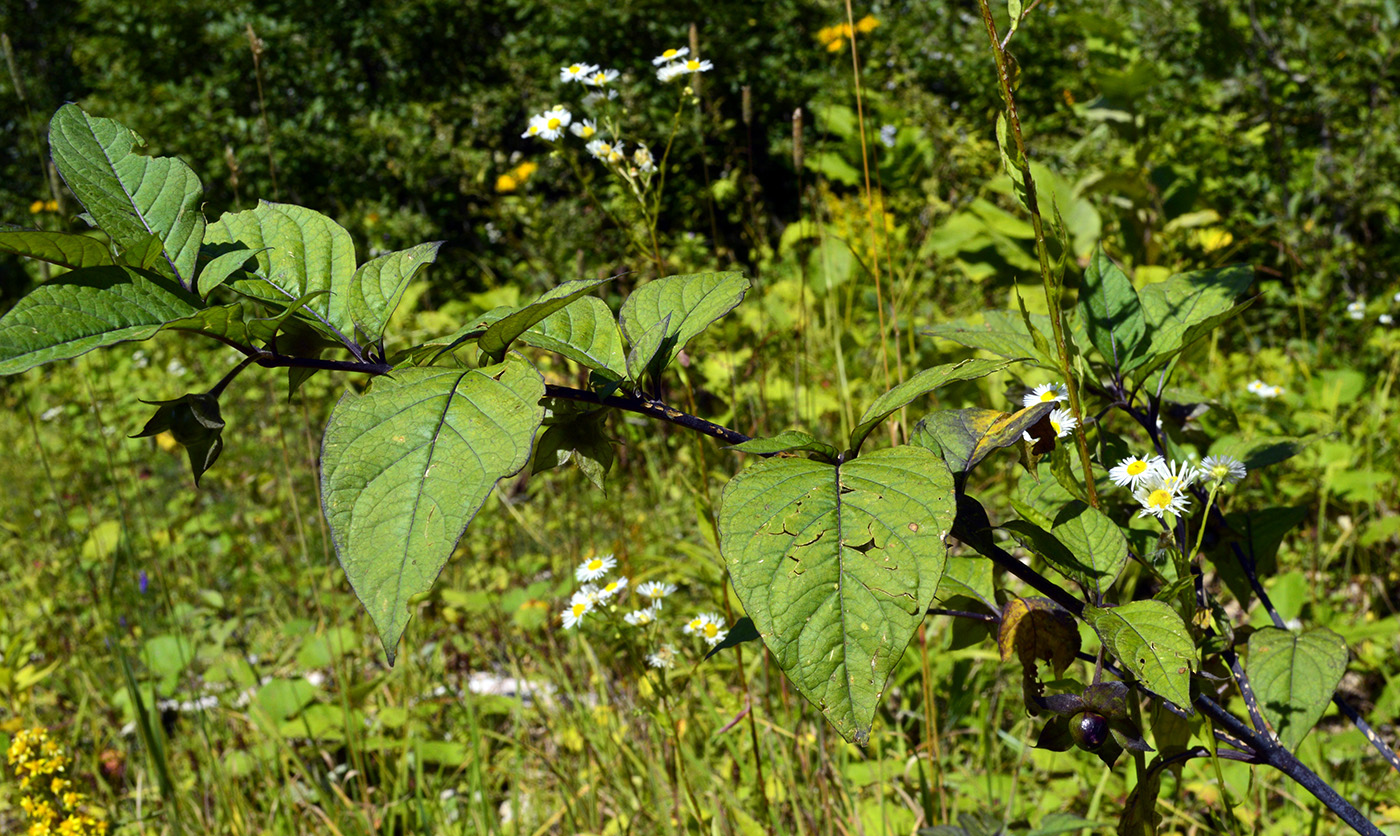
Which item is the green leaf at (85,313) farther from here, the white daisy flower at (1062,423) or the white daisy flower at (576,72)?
the white daisy flower at (576,72)

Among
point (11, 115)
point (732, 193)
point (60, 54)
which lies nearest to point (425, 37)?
point (732, 193)

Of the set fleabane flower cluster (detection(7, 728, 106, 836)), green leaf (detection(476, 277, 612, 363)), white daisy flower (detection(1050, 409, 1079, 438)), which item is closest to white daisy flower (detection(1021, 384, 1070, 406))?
white daisy flower (detection(1050, 409, 1079, 438))

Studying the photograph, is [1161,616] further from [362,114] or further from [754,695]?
[362,114]

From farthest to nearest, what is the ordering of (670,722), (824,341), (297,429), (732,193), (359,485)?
(732,193)
(297,429)
(824,341)
(670,722)
(359,485)

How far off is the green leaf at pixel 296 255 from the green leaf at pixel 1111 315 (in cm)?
58

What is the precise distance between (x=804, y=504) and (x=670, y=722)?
0.70 meters

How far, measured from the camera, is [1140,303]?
80cm

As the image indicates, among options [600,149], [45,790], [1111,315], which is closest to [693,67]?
[600,149]

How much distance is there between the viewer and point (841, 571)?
1.62 ft

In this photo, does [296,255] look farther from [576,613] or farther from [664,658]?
[576,613]

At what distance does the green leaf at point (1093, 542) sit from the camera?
25.6 inches

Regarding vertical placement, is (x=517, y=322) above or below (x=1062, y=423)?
above

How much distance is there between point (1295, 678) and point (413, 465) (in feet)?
2.17

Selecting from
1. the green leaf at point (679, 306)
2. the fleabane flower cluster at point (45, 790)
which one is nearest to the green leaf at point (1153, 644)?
the green leaf at point (679, 306)
